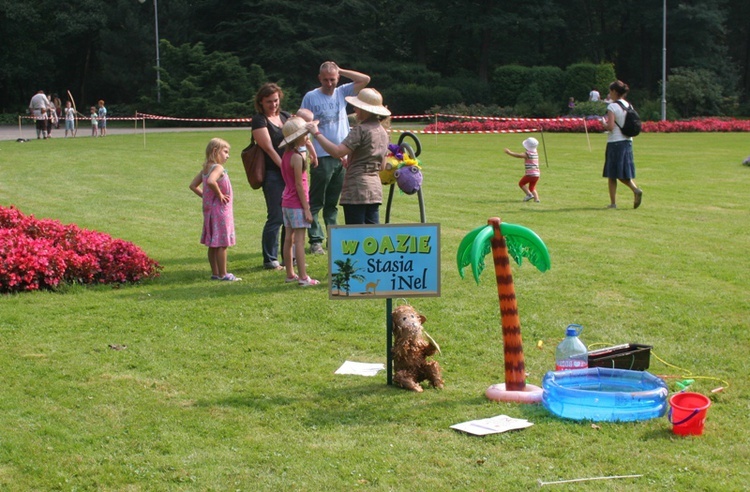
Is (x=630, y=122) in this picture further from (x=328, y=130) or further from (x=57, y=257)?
(x=57, y=257)

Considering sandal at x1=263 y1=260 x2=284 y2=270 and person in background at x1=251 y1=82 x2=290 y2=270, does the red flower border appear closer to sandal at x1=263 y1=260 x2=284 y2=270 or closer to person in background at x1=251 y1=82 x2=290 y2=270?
person in background at x1=251 y1=82 x2=290 y2=270

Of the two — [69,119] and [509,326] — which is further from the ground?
[69,119]

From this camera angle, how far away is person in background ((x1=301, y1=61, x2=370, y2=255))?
10.1 m

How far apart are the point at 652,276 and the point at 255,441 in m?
5.54

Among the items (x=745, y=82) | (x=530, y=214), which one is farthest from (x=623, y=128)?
(x=745, y=82)

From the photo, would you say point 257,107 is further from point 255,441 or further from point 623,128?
point 623,128

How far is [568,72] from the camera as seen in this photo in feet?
184

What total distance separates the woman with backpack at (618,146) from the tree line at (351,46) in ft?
121

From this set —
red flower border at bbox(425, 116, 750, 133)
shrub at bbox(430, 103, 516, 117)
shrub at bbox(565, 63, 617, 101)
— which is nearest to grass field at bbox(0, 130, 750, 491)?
red flower border at bbox(425, 116, 750, 133)

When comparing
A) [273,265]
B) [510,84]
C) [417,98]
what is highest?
[510,84]

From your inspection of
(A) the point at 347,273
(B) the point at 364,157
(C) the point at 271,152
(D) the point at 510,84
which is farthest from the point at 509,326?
(D) the point at 510,84

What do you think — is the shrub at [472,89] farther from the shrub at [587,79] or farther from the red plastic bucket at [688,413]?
the red plastic bucket at [688,413]

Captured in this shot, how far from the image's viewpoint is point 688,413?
16.8ft

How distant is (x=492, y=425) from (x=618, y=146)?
10.00 metres
